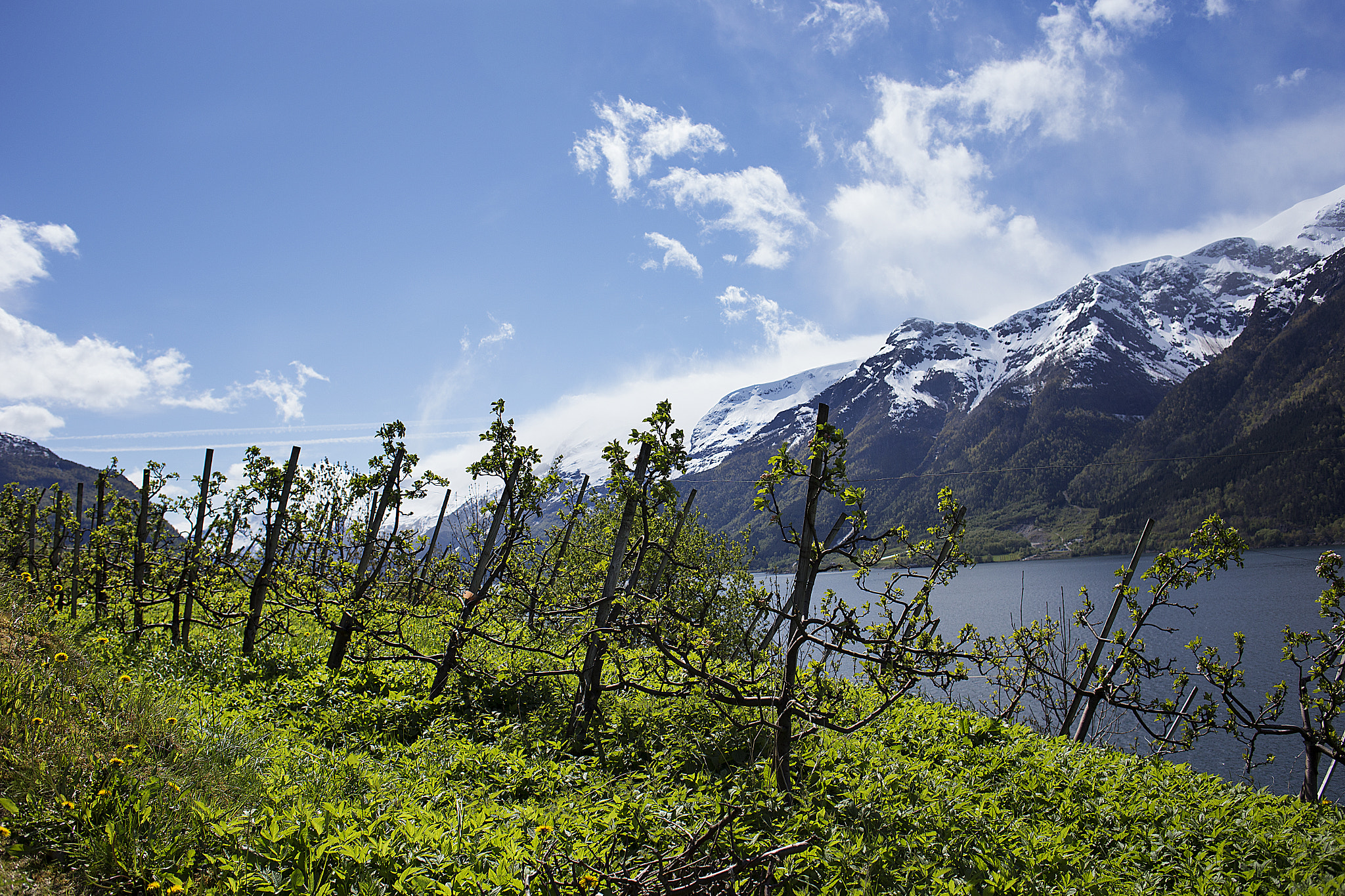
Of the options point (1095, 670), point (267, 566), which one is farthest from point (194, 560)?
point (1095, 670)

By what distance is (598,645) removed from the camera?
20.7 ft

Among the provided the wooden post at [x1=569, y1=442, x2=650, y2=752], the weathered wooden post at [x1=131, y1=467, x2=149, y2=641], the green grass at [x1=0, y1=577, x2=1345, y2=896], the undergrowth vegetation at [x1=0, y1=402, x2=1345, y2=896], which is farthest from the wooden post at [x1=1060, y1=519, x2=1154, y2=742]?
the weathered wooden post at [x1=131, y1=467, x2=149, y2=641]

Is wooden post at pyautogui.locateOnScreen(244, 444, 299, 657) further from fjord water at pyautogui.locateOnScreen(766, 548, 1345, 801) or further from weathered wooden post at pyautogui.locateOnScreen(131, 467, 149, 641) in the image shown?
fjord water at pyautogui.locateOnScreen(766, 548, 1345, 801)

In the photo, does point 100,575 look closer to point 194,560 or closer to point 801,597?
point 194,560

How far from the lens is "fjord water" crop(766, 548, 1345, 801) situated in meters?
18.2

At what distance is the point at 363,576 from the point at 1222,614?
61.7 metres

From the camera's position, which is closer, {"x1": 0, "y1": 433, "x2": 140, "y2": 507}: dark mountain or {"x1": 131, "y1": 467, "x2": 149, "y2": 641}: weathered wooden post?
{"x1": 131, "y1": 467, "x2": 149, "y2": 641}: weathered wooden post

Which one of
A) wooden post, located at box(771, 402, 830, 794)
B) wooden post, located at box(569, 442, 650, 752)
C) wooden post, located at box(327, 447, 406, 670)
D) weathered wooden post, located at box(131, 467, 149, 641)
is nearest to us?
wooden post, located at box(771, 402, 830, 794)

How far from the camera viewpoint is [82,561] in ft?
36.8

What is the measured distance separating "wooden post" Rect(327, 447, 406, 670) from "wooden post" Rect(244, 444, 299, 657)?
110cm

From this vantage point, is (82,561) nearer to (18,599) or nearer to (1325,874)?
(18,599)

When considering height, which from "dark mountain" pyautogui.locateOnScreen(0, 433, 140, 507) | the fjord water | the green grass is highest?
"dark mountain" pyautogui.locateOnScreen(0, 433, 140, 507)

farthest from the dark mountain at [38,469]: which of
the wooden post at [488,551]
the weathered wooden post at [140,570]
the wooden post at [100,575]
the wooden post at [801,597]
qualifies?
the wooden post at [801,597]

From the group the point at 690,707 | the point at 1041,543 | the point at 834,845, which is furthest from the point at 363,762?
the point at 1041,543
